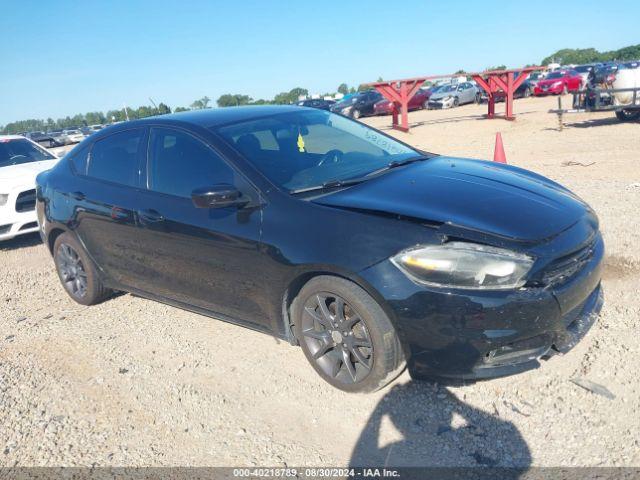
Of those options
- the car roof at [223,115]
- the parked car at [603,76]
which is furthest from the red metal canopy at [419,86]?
the car roof at [223,115]

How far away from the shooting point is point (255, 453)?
9.52ft

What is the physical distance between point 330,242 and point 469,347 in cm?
93

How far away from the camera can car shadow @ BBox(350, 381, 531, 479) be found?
8.68ft

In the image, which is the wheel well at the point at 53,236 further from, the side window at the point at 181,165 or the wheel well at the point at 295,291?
the wheel well at the point at 295,291

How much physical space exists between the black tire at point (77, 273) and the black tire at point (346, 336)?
2392 mm

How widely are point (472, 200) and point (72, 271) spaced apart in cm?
381

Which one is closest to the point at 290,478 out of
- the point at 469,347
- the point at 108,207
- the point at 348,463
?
the point at 348,463

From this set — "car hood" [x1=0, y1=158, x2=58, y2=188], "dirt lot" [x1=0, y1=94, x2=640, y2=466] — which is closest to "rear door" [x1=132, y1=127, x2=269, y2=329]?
"dirt lot" [x1=0, y1=94, x2=640, y2=466]

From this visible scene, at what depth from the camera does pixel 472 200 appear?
10.7ft

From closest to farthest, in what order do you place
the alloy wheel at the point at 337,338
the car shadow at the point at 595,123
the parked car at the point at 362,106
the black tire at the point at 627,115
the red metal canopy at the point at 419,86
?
the alloy wheel at the point at 337,338, the black tire at the point at 627,115, the car shadow at the point at 595,123, the red metal canopy at the point at 419,86, the parked car at the point at 362,106

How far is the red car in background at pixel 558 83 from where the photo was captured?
102 feet

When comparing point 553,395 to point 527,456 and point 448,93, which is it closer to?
point 527,456

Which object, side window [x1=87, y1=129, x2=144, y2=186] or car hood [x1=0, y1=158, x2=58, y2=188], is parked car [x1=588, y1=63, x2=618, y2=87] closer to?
car hood [x1=0, y1=158, x2=58, y2=188]

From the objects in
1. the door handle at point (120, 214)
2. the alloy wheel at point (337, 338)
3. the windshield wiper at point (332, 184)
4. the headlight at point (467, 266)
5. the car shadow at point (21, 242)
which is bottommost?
the car shadow at point (21, 242)
